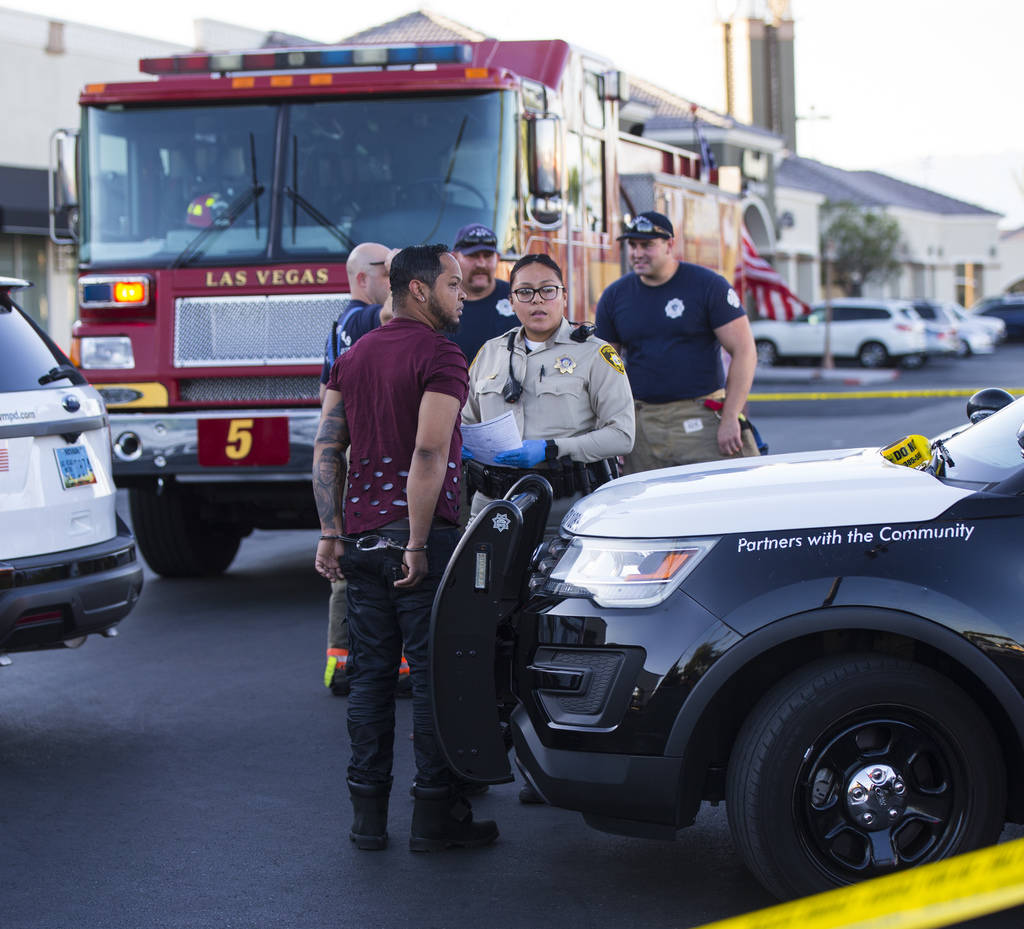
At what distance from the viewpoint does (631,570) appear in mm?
3902

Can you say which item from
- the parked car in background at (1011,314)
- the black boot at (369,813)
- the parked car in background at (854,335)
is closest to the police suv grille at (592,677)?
the black boot at (369,813)

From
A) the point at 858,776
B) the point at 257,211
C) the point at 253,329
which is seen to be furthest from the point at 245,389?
the point at 858,776

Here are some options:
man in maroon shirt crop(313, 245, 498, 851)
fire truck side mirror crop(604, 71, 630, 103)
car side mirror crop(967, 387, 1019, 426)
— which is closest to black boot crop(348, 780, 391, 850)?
man in maroon shirt crop(313, 245, 498, 851)

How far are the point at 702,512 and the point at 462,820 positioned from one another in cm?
139

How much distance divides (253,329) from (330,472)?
3.61 meters

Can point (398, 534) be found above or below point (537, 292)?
below

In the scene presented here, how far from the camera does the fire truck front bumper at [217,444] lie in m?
8.00

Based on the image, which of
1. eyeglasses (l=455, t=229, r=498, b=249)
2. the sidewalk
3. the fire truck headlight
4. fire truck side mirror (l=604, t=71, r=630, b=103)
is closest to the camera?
eyeglasses (l=455, t=229, r=498, b=249)

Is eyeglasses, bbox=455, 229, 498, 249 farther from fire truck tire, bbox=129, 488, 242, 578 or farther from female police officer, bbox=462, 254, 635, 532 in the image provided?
fire truck tire, bbox=129, 488, 242, 578

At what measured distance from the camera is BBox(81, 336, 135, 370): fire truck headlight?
27.1 feet

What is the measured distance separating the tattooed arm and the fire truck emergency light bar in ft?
12.9

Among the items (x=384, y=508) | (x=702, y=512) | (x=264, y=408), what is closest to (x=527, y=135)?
(x=264, y=408)

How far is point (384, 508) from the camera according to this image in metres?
4.57

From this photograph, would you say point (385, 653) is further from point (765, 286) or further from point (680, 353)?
point (765, 286)
